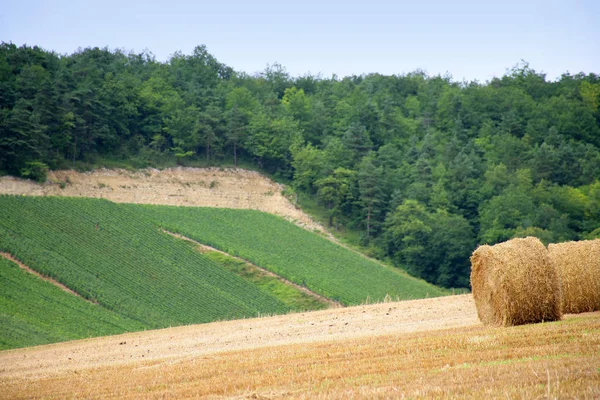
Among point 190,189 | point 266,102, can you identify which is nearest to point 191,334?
point 190,189

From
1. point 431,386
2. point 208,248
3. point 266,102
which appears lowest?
point 208,248

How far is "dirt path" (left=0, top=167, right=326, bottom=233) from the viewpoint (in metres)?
67.2

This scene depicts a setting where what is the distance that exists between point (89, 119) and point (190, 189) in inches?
505

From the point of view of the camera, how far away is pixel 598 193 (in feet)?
263

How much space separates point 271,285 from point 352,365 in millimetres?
41546

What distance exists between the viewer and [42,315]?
35219 millimetres

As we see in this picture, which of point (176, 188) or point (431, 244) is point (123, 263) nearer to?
point (176, 188)

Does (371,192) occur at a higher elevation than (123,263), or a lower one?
higher

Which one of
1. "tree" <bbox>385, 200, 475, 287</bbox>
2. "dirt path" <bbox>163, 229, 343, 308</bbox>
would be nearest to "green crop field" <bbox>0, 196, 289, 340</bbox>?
"dirt path" <bbox>163, 229, 343, 308</bbox>

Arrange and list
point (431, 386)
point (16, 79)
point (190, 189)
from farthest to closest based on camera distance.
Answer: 1. point (190, 189)
2. point (16, 79)
3. point (431, 386)

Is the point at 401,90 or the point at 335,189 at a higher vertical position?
the point at 401,90

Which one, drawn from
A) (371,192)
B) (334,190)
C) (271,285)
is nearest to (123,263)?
(271,285)

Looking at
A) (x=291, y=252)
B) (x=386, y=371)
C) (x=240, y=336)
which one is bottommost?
(x=291, y=252)

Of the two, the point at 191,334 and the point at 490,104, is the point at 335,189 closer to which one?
the point at 490,104
